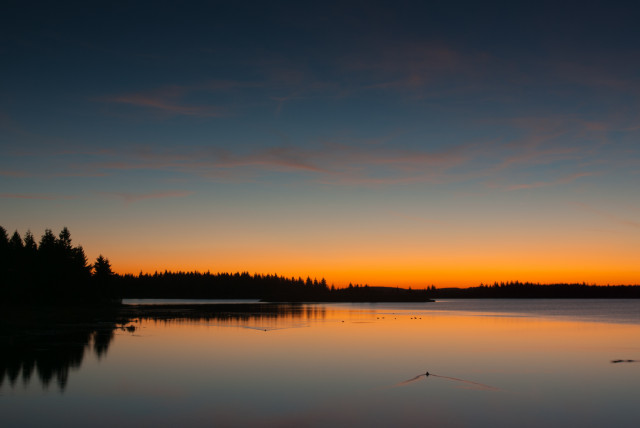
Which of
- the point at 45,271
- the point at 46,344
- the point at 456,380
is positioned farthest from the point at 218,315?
the point at 456,380

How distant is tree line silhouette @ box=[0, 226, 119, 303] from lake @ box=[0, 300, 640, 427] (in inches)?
1326

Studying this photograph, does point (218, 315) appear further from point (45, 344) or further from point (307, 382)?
point (307, 382)

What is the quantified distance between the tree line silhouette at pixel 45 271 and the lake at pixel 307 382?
33669 mm

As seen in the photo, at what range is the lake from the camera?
22.7 m

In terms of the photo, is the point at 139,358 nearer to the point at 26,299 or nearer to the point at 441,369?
the point at 441,369

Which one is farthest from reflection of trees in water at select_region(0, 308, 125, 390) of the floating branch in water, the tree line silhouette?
the floating branch in water

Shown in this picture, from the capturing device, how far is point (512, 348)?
4938 centimetres

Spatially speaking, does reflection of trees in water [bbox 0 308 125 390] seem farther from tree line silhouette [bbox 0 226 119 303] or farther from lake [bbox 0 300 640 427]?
tree line silhouette [bbox 0 226 119 303]

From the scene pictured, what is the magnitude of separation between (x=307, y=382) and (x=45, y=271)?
239 ft

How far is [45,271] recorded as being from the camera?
87.8m

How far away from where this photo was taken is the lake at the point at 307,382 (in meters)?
22.7

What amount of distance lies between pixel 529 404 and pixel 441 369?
10769 millimetres

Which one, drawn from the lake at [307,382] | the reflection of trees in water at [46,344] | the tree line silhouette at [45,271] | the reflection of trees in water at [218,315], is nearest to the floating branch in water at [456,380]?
the lake at [307,382]

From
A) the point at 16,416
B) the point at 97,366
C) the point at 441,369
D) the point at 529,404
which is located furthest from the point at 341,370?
the point at 16,416
